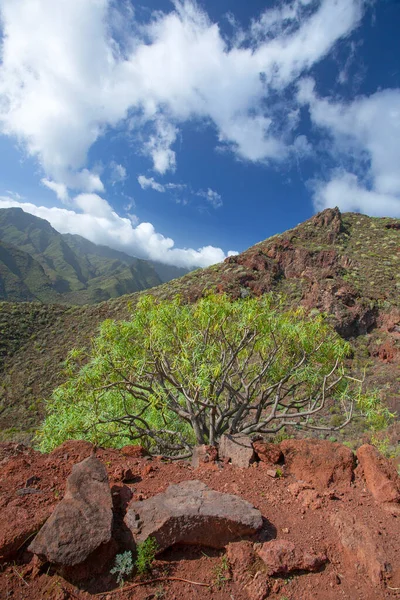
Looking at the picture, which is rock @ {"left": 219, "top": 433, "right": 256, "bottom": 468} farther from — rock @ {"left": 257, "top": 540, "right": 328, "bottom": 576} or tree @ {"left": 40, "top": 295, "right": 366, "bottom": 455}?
rock @ {"left": 257, "top": 540, "right": 328, "bottom": 576}

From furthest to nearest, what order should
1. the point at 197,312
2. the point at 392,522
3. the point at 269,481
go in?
the point at 197,312, the point at 269,481, the point at 392,522

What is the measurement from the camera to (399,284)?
3216cm

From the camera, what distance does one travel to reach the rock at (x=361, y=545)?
299 centimetres

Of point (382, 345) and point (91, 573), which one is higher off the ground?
point (382, 345)

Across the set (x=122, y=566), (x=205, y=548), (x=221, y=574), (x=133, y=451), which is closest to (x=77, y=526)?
(x=122, y=566)

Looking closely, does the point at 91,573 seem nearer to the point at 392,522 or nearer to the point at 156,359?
the point at 392,522

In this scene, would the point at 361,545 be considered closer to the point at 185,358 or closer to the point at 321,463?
the point at 321,463

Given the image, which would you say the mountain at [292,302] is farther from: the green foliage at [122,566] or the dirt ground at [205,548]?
the green foliage at [122,566]

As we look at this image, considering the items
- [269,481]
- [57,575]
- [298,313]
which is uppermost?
[298,313]

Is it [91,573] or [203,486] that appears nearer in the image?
[91,573]

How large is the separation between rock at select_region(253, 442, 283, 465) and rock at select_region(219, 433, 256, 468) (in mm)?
101

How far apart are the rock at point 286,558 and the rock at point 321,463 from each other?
1.53 metres

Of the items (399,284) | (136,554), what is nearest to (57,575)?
(136,554)

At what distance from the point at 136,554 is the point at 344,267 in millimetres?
39580
